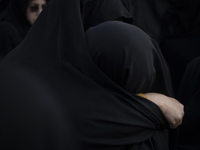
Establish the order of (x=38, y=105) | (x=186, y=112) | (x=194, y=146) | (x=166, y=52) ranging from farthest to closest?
(x=166, y=52) → (x=186, y=112) → (x=194, y=146) → (x=38, y=105)

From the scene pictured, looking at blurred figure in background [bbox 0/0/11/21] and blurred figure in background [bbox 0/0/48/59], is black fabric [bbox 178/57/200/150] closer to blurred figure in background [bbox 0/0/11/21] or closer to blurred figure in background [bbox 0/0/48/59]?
blurred figure in background [bbox 0/0/48/59]

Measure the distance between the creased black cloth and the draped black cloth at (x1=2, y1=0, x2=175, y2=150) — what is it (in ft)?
5.96

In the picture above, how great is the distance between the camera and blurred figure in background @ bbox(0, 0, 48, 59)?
3247 millimetres

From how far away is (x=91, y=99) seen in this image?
1.32 m

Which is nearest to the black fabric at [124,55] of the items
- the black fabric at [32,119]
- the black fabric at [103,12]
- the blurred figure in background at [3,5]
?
the black fabric at [32,119]

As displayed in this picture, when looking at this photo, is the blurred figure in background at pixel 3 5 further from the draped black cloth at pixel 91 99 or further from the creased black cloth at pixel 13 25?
the draped black cloth at pixel 91 99

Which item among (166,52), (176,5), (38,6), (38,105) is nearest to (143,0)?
(176,5)

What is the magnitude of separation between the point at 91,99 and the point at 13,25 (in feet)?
7.96

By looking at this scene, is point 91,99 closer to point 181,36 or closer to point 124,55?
point 124,55

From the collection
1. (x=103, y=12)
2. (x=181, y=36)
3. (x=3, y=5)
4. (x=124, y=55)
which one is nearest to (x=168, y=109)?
(x=124, y=55)

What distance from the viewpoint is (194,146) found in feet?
5.54

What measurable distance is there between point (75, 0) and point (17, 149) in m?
0.66

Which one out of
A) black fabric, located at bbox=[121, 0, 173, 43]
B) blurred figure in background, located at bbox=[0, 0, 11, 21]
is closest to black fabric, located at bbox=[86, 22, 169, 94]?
black fabric, located at bbox=[121, 0, 173, 43]

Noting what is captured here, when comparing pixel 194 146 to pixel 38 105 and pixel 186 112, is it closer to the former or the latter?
pixel 186 112
